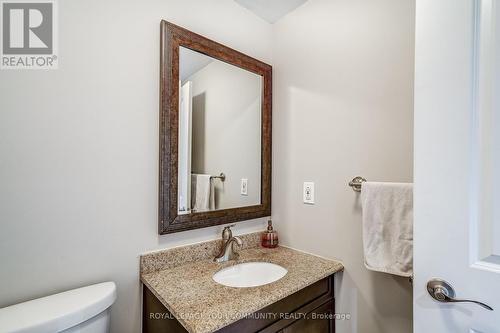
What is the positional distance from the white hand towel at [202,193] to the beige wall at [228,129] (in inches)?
1.2

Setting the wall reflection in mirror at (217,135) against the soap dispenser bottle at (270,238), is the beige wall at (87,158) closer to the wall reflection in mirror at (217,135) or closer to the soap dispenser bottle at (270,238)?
the wall reflection in mirror at (217,135)

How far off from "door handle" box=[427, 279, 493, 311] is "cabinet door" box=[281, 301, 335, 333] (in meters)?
0.56

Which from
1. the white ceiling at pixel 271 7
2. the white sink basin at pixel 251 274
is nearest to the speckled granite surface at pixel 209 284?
the white sink basin at pixel 251 274

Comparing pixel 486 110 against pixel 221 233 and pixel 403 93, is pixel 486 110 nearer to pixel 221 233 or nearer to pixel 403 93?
pixel 403 93

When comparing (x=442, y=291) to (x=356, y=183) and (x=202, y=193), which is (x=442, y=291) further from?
(x=202, y=193)

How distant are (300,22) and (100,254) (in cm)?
161

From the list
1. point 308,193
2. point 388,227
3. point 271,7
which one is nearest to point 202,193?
point 308,193

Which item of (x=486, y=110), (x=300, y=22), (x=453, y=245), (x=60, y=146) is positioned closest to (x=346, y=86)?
(x=300, y=22)

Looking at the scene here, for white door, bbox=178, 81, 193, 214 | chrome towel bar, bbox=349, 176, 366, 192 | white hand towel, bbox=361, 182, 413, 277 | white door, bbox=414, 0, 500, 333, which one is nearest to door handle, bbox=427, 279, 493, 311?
white door, bbox=414, 0, 500, 333

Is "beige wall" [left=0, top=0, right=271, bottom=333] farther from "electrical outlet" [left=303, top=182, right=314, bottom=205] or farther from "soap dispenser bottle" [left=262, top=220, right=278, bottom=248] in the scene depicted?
"electrical outlet" [left=303, top=182, right=314, bottom=205]

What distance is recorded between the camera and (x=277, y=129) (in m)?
1.56

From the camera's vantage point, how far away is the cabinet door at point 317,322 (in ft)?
3.36

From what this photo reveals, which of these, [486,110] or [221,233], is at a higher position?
[486,110]

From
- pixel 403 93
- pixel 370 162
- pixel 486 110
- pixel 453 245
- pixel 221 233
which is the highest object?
pixel 403 93
